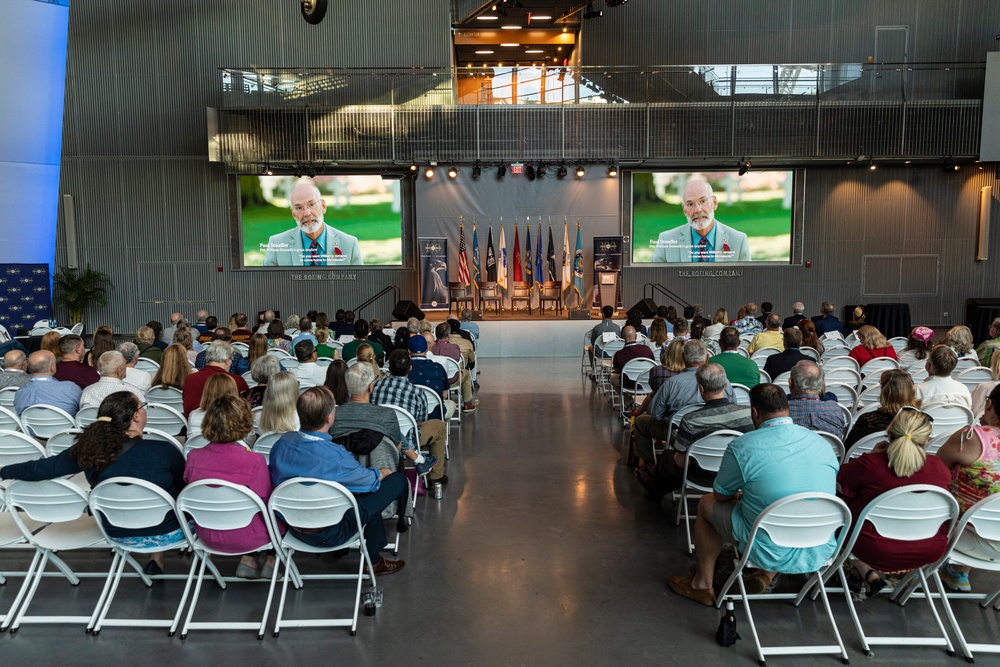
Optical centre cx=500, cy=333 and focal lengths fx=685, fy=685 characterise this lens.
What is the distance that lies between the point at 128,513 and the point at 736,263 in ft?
52.4

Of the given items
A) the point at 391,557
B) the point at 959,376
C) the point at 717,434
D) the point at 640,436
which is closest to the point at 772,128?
the point at 959,376

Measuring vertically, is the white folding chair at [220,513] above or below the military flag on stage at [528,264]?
below

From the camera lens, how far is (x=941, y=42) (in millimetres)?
17125

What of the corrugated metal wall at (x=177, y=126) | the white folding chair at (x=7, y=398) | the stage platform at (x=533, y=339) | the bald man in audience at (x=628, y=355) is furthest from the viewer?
the corrugated metal wall at (x=177, y=126)

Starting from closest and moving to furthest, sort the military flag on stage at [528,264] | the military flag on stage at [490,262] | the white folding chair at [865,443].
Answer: the white folding chair at [865,443] < the military flag on stage at [490,262] < the military flag on stage at [528,264]

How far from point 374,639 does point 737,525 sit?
1976mm

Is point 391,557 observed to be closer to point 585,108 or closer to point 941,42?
point 585,108

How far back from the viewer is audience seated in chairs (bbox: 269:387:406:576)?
3.71 m

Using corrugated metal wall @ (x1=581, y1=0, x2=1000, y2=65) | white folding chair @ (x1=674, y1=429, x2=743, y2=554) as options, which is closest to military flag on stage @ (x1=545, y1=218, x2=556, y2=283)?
corrugated metal wall @ (x1=581, y1=0, x2=1000, y2=65)

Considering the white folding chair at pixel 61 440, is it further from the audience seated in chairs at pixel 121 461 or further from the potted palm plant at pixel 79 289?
the potted palm plant at pixel 79 289

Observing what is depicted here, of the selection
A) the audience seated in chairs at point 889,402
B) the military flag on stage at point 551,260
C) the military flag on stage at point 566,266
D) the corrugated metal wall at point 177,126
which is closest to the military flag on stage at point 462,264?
A: the corrugated metal wall at point 177,126

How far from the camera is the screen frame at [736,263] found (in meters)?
17.0

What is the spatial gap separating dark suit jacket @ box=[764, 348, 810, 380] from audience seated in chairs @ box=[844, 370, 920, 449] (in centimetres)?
246

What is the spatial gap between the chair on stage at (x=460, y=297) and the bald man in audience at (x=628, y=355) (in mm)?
7378
